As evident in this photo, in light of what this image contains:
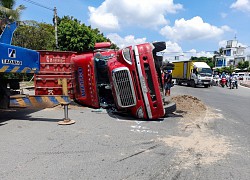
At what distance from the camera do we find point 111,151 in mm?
4066

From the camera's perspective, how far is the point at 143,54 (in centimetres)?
600

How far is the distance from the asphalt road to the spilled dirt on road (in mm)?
21

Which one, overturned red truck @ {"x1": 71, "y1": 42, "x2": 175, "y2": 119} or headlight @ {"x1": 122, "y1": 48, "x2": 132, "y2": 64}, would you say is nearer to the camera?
overturned red truck @ {"x1": 71, "y1": 42, "x2": 175, "y2": 119}

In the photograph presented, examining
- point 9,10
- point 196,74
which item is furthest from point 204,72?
point 9,10

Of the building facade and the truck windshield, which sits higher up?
the building facade

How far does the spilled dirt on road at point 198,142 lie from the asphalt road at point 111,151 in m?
0.02

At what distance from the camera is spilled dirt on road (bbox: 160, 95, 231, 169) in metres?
3.80

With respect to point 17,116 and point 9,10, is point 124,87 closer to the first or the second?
point 17,116

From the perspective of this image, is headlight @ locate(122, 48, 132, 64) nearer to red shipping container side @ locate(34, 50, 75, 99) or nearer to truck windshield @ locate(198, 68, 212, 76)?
red shipping container side @ locate(34, 50, 75, 99)

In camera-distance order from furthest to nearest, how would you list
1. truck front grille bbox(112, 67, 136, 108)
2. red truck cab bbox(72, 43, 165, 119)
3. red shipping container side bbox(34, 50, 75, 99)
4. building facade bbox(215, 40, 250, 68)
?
building facade bbox(215, 40, 250, 68) < red shipping container side bbox(34, 50, 75, 99) < truck front grille bbox(112, 67, 136, 108) < red truck cab bbox(72, 43, 165, 119)

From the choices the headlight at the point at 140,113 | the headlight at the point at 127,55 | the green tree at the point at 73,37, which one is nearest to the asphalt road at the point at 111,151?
the headlight at the point at 140,113

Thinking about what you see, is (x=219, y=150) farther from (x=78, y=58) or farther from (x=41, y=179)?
(x=78, y=58)

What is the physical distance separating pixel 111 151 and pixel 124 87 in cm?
237

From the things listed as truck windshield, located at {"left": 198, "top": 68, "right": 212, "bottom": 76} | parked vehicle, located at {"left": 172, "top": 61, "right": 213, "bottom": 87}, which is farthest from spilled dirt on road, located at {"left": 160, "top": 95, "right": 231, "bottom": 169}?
truck windshield, located at {"left": 198, "top": 68, "right": 212, "bottom": 76}
